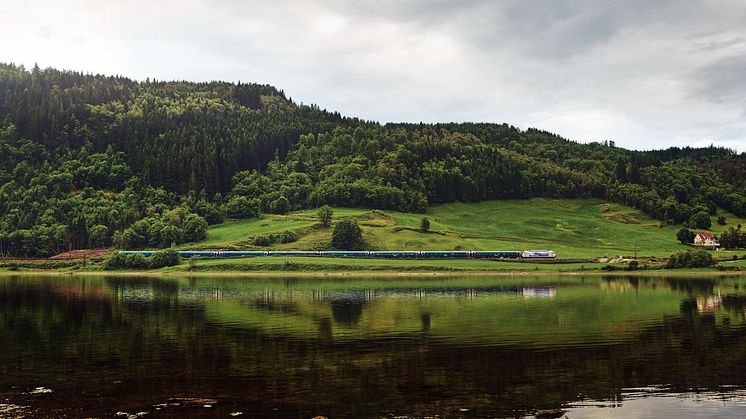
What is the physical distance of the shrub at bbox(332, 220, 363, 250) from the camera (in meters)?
184

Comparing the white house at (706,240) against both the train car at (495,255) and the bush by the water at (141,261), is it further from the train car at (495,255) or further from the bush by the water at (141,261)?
the bush by the water at (141,261)

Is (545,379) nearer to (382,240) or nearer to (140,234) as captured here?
(382,240)

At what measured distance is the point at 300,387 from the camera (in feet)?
118

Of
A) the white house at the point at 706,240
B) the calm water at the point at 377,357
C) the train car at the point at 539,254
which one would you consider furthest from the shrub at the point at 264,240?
the white house at the point at 706,240

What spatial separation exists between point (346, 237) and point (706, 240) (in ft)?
355

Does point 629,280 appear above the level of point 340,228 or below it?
below

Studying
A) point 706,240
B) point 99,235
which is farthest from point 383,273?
point 706,240

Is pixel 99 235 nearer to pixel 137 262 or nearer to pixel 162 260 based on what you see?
pixel 137 262

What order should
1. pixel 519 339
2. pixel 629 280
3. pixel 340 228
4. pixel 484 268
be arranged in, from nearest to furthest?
pixel 519 339
pixel 629 280
pixel 484 268
pixel 340 228

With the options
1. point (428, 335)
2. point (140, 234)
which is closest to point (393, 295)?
point (428, 335)

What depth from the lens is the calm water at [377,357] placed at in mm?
32625

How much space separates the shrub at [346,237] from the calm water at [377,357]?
94891 millimetres

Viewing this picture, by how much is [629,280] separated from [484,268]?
3750cm

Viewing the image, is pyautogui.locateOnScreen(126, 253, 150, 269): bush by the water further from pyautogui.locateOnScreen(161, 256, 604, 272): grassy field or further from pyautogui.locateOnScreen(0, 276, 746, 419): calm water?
pyautogui.locateOnScreen(0, 276, 746, 419): calm water
